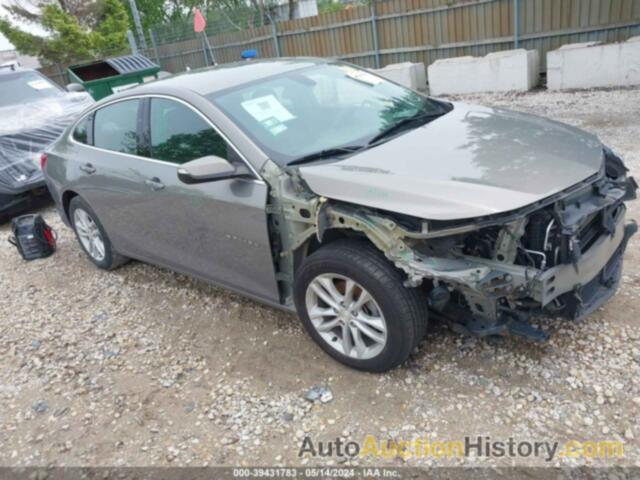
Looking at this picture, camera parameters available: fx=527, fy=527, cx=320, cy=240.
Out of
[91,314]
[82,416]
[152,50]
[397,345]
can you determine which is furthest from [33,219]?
[152,50]

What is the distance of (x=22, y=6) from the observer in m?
20.3

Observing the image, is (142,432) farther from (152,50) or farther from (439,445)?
(152,50)

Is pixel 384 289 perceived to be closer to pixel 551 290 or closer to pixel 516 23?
pixel 551 290

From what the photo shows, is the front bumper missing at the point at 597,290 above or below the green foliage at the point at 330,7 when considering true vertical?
below

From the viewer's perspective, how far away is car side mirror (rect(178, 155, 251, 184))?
2.89 m

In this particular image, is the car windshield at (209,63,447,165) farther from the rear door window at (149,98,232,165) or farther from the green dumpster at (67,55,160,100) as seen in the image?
the green dumpster at (67,55,160,100)

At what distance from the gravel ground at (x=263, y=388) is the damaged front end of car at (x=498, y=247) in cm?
34

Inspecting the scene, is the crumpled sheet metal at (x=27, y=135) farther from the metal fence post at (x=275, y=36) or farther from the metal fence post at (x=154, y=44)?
the metal fence post at (x=154, y=44)

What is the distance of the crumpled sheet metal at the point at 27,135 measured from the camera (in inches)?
265

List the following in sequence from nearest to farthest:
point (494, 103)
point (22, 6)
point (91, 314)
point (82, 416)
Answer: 1. point (82, 416)
2. point (91, 314)
3. point (494, 103)
4. point (22, 6)

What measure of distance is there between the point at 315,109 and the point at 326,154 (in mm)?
511

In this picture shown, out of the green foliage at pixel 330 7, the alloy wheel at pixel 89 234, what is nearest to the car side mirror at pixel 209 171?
the alloy wheel at pixel 89 234

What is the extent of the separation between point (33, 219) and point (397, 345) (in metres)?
4.45

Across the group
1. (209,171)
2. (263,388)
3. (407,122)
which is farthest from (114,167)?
(407,122)
